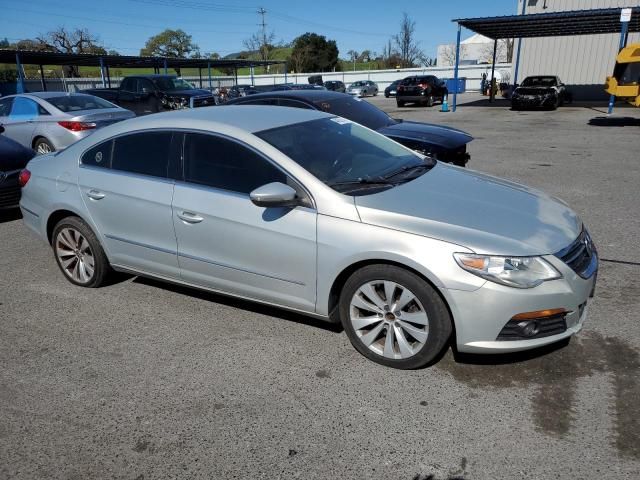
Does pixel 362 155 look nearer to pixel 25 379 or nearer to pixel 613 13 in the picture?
pixel 25 379

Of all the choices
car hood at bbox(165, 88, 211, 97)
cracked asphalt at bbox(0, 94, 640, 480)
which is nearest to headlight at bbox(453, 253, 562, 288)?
cracked asphalt at bbox(0, 94, 640, 480)

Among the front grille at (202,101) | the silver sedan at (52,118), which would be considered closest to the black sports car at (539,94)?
the front grille at (202,101)

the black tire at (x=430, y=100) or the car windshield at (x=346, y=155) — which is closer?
the car windshield at (x=346, y=155)

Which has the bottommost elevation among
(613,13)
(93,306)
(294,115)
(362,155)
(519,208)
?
(93,306)

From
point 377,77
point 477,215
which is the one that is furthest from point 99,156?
point 377,77

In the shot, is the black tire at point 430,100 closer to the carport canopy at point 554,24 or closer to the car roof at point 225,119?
the carport canopy at point 554,24

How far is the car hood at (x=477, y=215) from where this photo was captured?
2.91 meters

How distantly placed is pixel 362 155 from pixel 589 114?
70.1ft

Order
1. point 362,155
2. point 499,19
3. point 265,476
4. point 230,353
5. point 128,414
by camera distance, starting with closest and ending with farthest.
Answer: point 265,476, point 128,414, point 230,353, point 362,155, point 499,19

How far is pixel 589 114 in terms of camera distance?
21594mm

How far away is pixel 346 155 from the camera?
3873mm

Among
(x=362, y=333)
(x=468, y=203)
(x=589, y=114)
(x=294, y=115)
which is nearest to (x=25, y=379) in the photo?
(x=362, y=333)

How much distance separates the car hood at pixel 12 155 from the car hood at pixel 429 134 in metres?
5.17

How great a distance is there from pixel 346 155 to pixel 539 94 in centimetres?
2242
